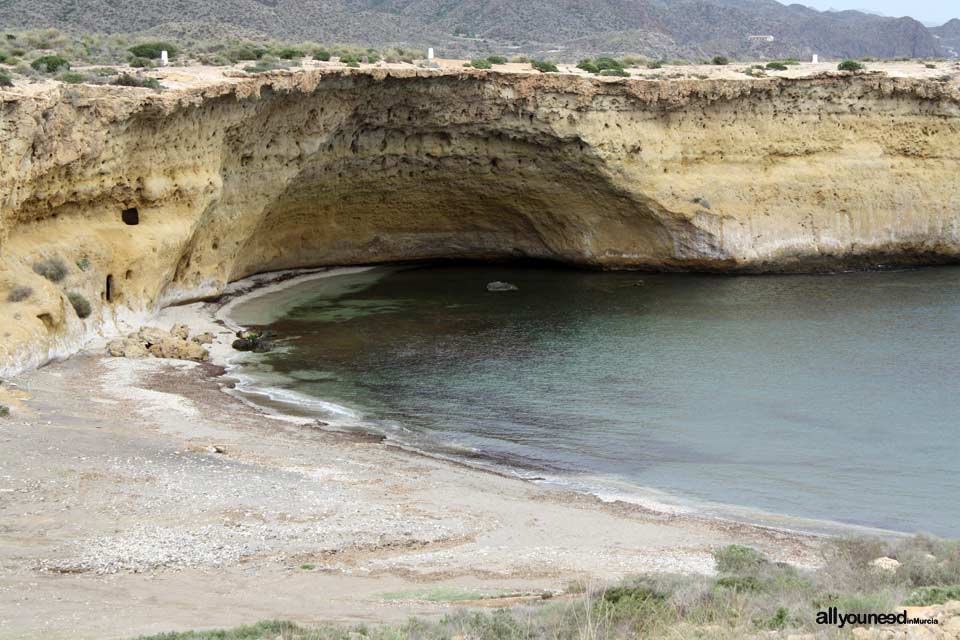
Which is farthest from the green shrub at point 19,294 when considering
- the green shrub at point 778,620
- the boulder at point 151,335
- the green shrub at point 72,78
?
the green shrub at point 778,620

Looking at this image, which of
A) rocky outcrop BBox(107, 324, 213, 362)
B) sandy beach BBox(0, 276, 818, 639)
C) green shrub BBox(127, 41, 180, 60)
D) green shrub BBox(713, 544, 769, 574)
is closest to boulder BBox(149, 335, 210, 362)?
rocky outcrop BBox(107, 324, 213, 362)

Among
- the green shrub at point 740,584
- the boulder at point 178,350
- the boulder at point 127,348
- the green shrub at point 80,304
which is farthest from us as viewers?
the boulder at point 178,350

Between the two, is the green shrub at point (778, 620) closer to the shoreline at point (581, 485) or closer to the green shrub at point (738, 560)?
the green shrub at point (738, 560)

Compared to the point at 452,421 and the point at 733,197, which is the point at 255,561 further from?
the point at 733,197

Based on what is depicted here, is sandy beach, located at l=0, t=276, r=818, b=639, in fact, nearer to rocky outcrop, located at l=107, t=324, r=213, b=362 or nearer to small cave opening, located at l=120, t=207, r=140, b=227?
rocky outcrop, located at l=107, t=324, r=213, b=362

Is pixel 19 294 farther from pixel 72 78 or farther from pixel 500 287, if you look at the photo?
pixel 500 287

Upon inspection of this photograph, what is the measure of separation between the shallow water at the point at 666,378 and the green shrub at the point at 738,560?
4.91 meters

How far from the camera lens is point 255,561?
49.8 feet

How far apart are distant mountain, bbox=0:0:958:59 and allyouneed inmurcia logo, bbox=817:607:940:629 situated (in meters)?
56.2

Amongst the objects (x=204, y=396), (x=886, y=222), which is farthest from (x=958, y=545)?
(x=886, y=222)

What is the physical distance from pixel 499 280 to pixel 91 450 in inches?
977

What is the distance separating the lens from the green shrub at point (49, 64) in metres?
32.0

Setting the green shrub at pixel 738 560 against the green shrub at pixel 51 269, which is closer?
the green shrub at pixel 738 560

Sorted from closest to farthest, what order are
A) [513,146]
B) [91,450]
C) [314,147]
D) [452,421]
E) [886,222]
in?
[91,450] → [452,421] → [314,147] → [513,146] → [886,222]
